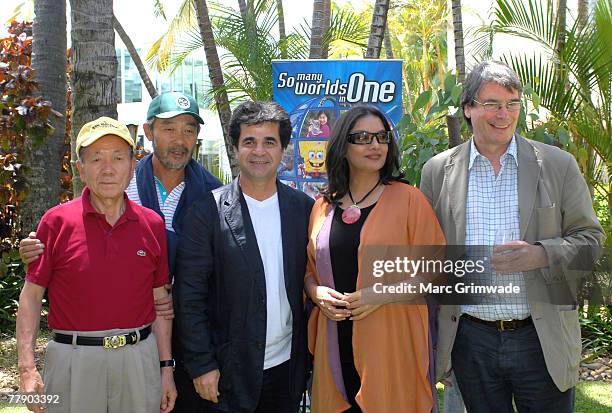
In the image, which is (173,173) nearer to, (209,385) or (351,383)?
(209,385)

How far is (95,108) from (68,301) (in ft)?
6.80

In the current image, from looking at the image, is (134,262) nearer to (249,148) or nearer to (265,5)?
(249,148)

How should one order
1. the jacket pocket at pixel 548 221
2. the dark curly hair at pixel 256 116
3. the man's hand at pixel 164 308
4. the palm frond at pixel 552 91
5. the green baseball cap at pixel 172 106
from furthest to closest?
the palm frond at pixel 552 91 < the green baseball cap at pixel 172 106 < the dark curly hair at pixel 256 116 < the man's hand at pixel 164 308 < the jacket pocket at pixel 548 221

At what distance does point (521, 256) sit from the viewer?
329 cm

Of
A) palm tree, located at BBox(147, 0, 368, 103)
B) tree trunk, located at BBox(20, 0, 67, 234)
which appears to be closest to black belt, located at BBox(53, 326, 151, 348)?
tree trunk, located at BBox(20, 0, 67, 234)

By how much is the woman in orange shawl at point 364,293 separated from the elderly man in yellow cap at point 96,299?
2.82ft

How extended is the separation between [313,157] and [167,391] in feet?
8.60

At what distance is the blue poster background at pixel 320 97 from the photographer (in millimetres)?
5684

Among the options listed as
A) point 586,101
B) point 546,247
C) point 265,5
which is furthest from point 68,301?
point 265,5

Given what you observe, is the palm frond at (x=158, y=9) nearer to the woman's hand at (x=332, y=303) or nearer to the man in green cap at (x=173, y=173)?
the man in green cap at (x=173, y=173)

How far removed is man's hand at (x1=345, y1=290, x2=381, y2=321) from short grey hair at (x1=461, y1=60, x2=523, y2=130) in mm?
1133

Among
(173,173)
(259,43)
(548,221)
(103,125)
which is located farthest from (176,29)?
(548,221)

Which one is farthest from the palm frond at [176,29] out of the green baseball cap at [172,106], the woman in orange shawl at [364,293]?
the woman in orange shawl at [364,293]

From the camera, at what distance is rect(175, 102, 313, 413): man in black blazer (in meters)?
3.57
